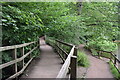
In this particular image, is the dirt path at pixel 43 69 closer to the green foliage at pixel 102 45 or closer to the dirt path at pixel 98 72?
the dirt path at pixel 98 72

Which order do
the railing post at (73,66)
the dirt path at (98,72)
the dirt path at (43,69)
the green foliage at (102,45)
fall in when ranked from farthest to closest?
the green foliage at (102,45) → the dirt path at (98,72) → the dirt path at (43,69) → the railing post at (73,66)

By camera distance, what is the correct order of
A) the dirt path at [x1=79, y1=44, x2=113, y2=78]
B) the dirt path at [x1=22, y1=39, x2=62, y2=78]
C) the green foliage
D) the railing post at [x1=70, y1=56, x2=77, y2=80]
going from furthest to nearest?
the green foliage, the dirt path at [x1=79, y1=44, x2=113, y2=78], the dirt path at [x1=22, y1=39, x2=62, y2=78], the railing post at [x1=70, y1=56, x2=77, y2=80]

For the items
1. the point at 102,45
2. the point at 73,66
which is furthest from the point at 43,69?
the point at 102,45

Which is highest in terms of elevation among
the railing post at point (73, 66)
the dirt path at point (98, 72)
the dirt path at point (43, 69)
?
the railing post at point (73, 66)

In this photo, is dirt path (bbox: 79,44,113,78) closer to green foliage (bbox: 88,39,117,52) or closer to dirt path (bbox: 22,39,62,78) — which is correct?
dirt path (bbox: 22,39,62,78)

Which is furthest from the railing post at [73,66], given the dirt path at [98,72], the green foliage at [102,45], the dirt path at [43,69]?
the green foliage at [102,45]

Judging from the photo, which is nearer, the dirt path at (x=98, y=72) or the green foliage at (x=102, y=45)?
the dirt path at (x=98, y=72)

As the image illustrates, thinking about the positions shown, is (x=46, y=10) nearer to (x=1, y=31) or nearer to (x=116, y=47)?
(x=1, y=31)

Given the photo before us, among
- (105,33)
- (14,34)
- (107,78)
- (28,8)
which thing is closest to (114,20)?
(105,33)

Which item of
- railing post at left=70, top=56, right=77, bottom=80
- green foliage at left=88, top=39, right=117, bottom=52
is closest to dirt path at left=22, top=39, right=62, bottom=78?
railing post at left=70, top=56, right=77, bottom=80

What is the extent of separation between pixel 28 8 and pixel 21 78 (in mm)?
2327

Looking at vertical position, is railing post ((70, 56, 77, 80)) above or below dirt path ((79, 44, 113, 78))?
above

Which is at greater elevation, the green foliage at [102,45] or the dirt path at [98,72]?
the green foliage at [102,45]

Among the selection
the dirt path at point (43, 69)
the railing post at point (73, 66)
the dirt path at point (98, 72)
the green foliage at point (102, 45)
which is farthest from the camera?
the green foliage at point (102, 45)
